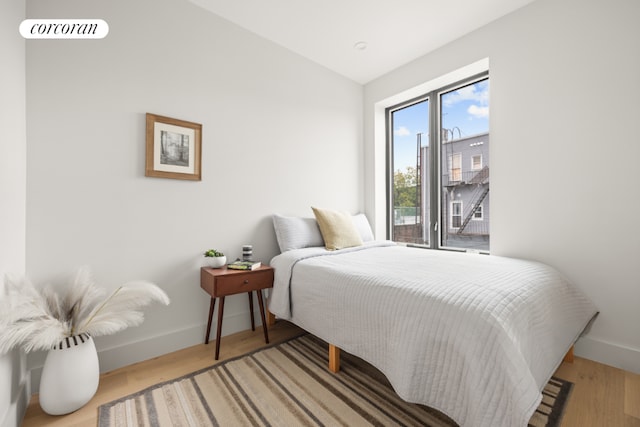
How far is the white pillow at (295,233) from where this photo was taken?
8.18 ft

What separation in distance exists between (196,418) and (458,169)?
116 inches

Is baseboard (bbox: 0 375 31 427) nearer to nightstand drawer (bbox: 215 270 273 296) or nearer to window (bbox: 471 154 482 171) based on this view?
nightstand drawer (bbox: 215 270 273 296)

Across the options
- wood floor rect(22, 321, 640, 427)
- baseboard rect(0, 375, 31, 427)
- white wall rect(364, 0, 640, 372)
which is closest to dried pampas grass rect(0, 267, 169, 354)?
baseboard rect(0, 375, 31, 427)

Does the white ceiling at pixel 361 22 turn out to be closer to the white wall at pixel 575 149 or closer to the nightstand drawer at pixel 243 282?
the white wall at pixel 575 149

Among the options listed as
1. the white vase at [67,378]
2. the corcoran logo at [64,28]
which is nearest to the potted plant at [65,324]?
the white vase at [67,378]

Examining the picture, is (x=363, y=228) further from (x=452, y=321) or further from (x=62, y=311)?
(x=62, y=311)

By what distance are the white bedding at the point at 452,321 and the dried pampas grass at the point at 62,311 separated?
989 mm

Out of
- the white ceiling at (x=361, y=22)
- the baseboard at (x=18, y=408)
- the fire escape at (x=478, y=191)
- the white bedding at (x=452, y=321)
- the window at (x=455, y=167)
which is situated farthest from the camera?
the window at (x=455, y=167)

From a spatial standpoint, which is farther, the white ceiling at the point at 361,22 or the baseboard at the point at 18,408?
the white ceiling at the point at 361,22

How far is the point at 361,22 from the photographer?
2.44m

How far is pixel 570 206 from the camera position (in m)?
2.03

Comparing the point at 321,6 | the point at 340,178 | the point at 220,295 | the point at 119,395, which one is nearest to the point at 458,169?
the point at 340,178

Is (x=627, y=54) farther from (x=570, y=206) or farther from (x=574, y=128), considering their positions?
(x=570, y=206)

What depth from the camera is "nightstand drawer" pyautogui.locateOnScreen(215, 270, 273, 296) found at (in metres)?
1.92
